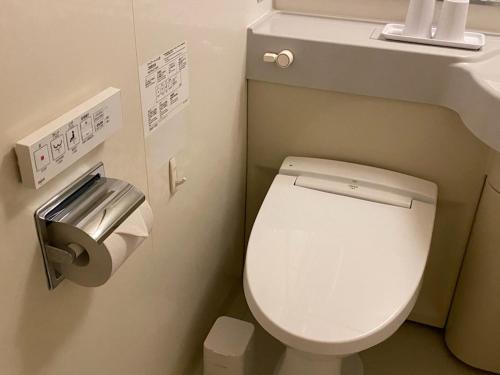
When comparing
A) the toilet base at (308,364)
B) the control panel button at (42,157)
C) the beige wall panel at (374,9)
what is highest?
the beige wall panel at (374,9)

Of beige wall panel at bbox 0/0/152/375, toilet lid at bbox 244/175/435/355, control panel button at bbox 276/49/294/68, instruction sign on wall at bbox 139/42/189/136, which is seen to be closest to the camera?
beige wall panel at bbox 0/0/152/375

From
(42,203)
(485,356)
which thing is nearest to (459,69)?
(485,356)

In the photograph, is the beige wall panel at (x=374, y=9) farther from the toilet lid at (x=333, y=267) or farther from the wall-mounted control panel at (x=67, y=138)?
the wall-mounted control panel at (x=67, y=138)

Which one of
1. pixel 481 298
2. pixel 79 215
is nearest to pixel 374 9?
pixel 481 298

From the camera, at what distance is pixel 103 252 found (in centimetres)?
71

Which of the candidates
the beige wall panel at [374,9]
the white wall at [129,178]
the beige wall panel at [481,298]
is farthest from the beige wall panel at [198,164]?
the beige wall panel at [481,298]

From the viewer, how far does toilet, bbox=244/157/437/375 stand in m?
1.01

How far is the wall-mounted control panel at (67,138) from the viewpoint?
0.64m

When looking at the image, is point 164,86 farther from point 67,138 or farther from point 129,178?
point 67,138

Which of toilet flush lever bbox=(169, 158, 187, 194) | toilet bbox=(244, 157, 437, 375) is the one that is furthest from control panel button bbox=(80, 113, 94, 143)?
toilet bbox=(244, 157, 437, 375)

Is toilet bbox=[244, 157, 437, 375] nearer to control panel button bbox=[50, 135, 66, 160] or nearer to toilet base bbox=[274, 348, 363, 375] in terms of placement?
toilet base bbox=[274, 348, 363, 375]

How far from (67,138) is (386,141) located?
2.87 feet

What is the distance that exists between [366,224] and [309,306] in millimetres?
272

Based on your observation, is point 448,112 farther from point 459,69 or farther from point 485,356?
point 485,356
